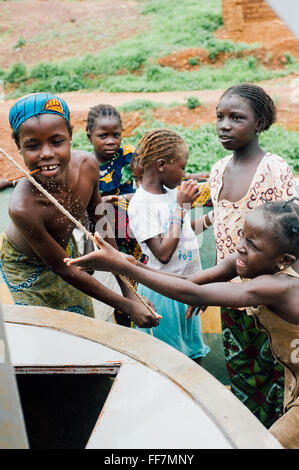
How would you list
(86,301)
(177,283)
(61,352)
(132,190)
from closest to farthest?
(61,352)
(177,283)
(86,301)
(132,190)

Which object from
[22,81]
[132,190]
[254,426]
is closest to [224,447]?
[254,426]

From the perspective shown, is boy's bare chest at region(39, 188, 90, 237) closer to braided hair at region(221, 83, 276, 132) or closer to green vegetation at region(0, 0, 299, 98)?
braided hair at region(221, 83, 276, 132)

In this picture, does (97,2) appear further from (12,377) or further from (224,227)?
(12,377)

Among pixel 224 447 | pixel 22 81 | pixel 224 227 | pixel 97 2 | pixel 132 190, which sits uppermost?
pixel 97 2

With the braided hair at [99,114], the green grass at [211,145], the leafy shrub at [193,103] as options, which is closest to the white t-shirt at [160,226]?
the braided hair at [99,114]

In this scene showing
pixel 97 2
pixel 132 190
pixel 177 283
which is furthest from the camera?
pixel 97 2

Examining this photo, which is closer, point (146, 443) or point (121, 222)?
point (146, 443)

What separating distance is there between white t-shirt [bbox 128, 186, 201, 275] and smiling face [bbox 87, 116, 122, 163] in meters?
0.77

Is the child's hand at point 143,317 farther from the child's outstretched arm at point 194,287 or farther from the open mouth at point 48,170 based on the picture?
the open mouth at point 48,170

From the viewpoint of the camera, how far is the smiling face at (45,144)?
6.55ft

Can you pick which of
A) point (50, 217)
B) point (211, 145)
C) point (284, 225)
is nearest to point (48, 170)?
point (50, 217)

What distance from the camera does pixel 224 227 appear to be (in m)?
2.38

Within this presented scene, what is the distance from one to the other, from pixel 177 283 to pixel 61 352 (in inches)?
19.0

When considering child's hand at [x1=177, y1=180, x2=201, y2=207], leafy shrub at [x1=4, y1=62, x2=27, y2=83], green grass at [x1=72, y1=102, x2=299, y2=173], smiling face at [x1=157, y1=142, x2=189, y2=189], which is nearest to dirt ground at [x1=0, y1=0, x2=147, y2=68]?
leafy shrub at [x1=4, y1=62, x2=27, y2=83]
